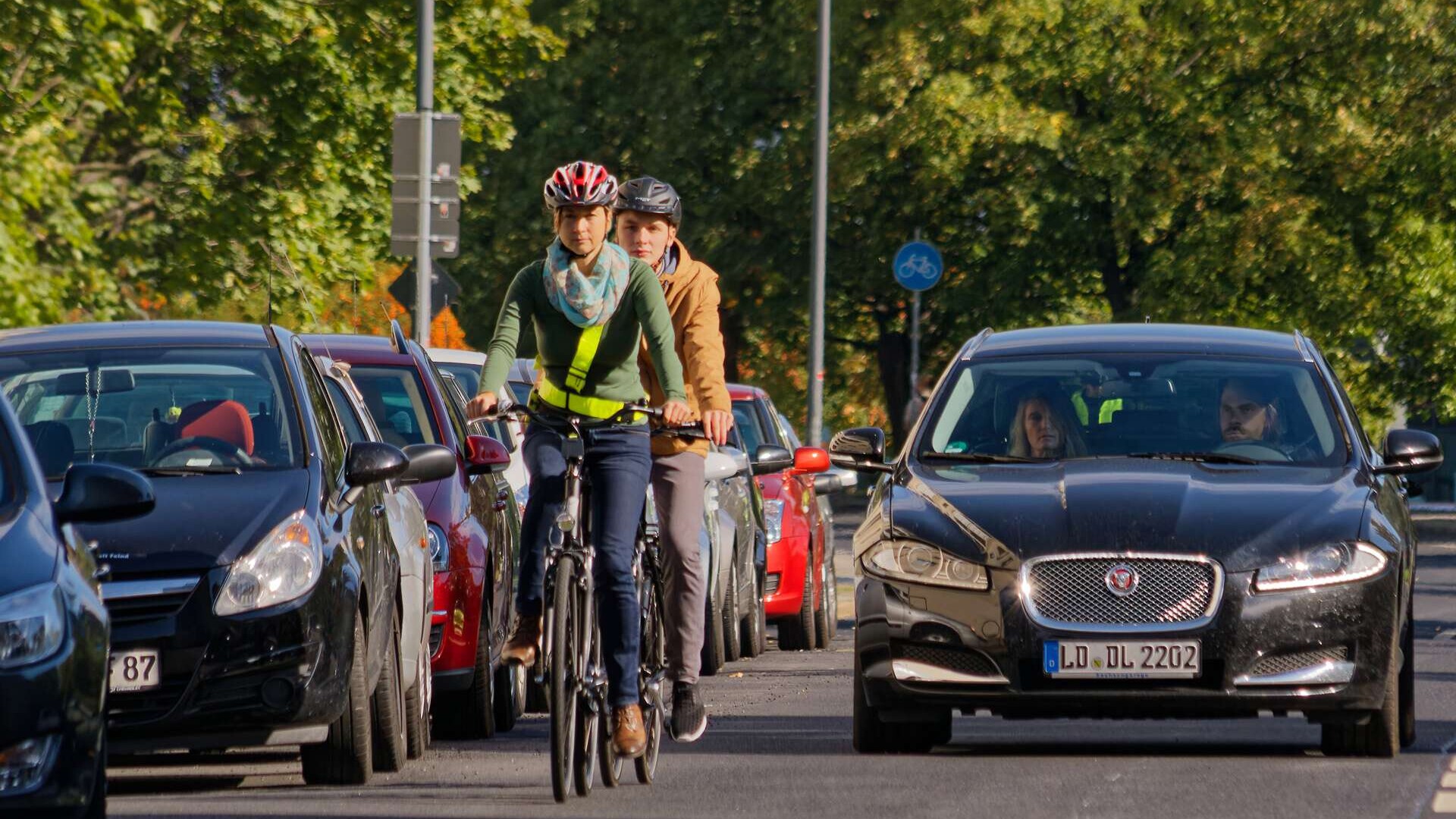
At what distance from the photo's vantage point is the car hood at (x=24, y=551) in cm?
630

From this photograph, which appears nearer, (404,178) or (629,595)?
(629,595)

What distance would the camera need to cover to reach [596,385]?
8812 mm

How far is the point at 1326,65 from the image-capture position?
136ft

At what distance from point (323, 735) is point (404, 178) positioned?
1277 centimetres

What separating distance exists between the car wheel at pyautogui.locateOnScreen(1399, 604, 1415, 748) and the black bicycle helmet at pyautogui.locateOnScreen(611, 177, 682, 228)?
3019mm

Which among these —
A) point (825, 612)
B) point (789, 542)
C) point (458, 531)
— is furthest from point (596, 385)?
point (825, 612)

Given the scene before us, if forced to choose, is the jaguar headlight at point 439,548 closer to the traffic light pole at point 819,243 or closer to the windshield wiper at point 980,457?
the windshield wiper at point 980,457

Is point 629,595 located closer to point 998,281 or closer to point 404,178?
point 404,178

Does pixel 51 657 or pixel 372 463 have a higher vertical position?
pixel 372 463

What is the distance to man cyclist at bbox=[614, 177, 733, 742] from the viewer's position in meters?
9.01

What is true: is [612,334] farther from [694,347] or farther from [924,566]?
[924,566]

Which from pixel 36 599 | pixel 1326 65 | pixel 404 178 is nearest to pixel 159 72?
pixel 404 178

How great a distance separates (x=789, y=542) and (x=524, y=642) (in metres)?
9.43

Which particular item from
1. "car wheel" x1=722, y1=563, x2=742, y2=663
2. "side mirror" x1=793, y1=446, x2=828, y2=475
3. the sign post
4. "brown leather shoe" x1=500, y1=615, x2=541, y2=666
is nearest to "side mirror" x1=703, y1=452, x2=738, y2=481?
"brown leather shoe" x1=500, y1=615, x2=541, y2=666
